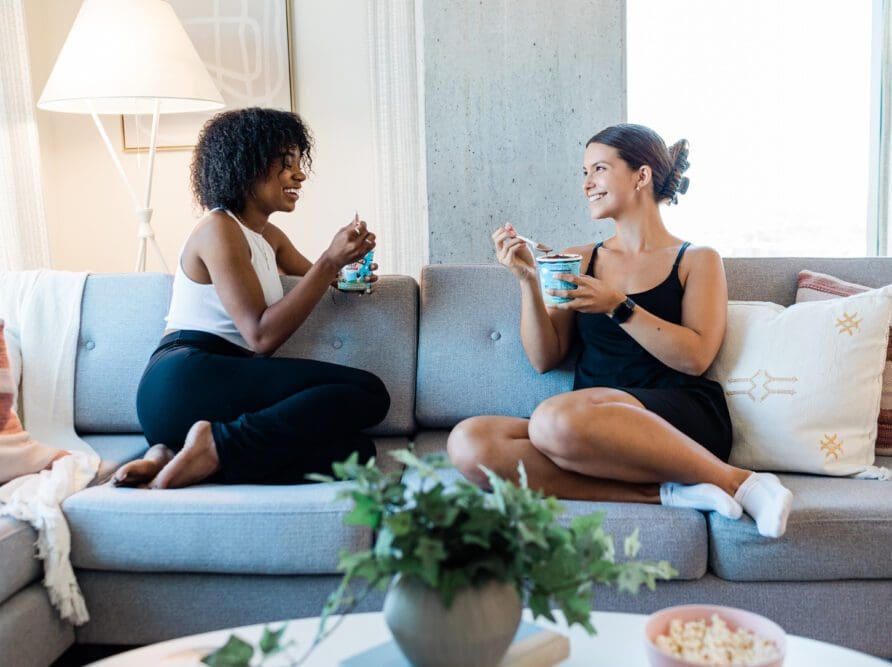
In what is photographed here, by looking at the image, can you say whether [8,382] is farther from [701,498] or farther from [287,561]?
[701,498]

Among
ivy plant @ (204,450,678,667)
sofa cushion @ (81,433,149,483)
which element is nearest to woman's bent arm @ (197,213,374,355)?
sofa cushion @ (81,433,149,483)

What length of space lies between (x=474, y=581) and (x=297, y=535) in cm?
89

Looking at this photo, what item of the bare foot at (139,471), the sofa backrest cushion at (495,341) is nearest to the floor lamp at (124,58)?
the sofa backrest cushion at (495,341)

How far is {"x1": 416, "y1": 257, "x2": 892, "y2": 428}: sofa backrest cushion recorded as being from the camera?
2307 millimetres

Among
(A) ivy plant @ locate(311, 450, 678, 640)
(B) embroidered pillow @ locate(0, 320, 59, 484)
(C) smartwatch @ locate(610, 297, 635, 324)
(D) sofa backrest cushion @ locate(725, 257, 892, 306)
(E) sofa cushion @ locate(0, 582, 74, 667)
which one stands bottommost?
(E) sofa cushion @ locate(0, 582, 74, 667)

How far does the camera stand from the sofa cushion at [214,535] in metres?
1.78

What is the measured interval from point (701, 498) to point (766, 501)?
0.12 m

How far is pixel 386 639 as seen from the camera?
1156 millimetres

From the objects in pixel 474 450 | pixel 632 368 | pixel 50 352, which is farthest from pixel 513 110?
pixel 50 352

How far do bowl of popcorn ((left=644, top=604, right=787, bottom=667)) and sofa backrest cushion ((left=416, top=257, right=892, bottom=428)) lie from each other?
1.27 meters

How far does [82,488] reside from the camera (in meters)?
1.97

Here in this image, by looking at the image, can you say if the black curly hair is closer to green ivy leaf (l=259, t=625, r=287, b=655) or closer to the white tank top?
the white tank top

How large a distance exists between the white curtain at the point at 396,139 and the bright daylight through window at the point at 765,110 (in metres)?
0.87

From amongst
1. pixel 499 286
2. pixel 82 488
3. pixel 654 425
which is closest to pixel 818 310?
pixel 654 425
